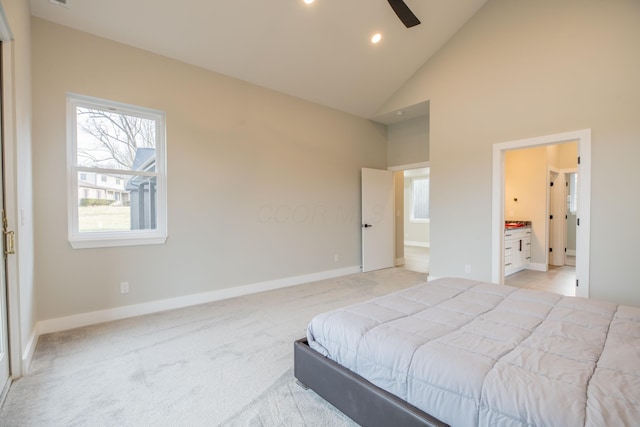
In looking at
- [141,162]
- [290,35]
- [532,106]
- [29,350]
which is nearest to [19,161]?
[141,162]

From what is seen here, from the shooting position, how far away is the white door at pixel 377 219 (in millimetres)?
5645

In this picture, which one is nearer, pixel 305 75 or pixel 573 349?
pixel 573 349

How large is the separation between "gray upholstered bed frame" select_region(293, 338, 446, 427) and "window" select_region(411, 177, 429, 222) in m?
8.82

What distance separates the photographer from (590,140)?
330 cm

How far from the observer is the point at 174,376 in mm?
2131

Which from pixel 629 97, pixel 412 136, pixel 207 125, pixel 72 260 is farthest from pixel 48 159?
pixel 629 97

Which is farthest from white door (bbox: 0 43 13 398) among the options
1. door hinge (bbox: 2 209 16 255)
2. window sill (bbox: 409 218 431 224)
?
window sill (bbox: 409 218 431 224)

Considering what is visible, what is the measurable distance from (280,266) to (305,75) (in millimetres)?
2893

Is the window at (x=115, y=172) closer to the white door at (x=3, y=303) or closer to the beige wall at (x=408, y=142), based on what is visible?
the white door at (x=3, y=303)

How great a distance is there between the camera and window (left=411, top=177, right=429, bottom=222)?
10.0 m

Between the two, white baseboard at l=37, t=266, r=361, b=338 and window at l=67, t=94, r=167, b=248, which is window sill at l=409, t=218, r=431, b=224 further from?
window at l=67, t=94, r=167, b=248

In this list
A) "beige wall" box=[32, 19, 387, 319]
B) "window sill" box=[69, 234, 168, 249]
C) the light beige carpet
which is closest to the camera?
the light beige carpet

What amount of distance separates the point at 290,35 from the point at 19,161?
299cm

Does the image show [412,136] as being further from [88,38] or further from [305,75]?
[88,38]
